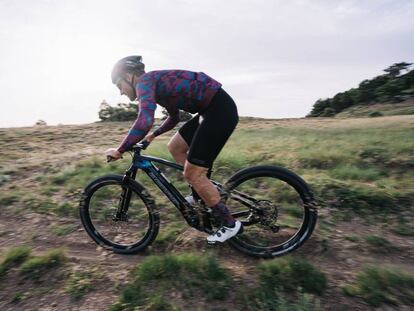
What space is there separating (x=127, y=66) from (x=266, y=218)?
9.08 feet

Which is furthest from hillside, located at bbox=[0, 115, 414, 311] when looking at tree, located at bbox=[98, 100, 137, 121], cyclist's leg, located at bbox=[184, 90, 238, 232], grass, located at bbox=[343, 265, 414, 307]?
tree, located at bbox=[98, 100, 137, 121]

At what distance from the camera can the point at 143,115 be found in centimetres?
430

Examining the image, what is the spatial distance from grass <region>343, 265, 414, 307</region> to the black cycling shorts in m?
2.23

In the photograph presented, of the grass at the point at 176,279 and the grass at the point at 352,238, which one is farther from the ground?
the grass at the point at 352,238

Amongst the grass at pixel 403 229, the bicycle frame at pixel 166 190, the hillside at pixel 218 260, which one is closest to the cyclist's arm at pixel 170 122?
the bicycle frame at pixel 166 190

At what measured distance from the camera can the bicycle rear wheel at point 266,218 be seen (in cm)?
466

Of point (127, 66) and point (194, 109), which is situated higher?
point (127, 66)

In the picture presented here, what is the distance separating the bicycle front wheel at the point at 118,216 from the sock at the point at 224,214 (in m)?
0.91

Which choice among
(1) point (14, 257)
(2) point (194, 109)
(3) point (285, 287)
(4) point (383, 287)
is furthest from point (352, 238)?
→ (1) point (14, 257)

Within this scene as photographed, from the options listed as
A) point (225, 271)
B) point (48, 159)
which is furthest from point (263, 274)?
point (48, 159)

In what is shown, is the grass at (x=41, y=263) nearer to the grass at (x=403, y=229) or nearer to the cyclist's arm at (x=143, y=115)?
the cyclist's arm at (x=143, y=115)

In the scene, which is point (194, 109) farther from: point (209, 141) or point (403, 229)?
point (403, 229)

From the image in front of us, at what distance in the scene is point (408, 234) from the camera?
5.12 meters

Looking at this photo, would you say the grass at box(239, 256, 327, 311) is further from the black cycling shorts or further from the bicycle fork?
the bicycle fork
